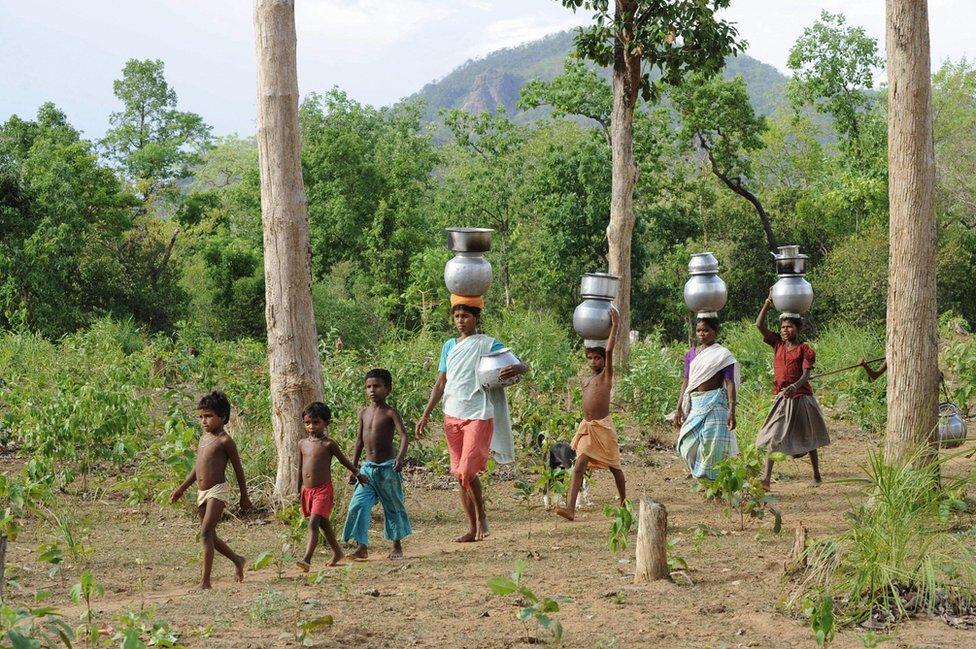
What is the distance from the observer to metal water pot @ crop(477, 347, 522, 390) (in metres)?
6.95

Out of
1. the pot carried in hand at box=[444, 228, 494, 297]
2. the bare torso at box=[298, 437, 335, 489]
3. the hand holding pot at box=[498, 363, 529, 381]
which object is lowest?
the bare torso at box=[298, 437, 335, 489]

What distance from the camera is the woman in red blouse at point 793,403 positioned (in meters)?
8.45

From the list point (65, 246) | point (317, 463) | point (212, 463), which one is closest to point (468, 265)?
point (317, 463)

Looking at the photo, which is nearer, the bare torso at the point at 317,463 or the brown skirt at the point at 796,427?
the bare torso at the point at 317,463

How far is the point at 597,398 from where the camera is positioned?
24.3 feet

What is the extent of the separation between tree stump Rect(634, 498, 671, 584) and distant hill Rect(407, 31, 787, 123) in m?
118

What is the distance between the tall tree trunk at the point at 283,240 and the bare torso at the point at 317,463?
→ 1107 millimetres

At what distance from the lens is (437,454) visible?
9.21 m

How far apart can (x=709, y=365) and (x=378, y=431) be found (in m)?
2.43

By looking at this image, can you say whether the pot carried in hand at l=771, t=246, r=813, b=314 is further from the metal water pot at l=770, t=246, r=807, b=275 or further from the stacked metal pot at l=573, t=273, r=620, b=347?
the stacked metal pot at l=573, t=273, r=620, b=347

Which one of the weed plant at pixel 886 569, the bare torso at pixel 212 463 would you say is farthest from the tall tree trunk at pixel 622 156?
the weed plant at pixel 886 569

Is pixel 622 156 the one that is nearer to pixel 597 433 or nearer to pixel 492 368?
pixel 597 433

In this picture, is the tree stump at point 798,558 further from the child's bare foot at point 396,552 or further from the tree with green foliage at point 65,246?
the tree with green foliage at point 65,246

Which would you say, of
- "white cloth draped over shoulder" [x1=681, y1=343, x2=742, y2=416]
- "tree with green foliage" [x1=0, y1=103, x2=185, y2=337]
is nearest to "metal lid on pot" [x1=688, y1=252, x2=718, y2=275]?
"white cloth draped over shoulder" [x1=681, y1=343, x2=742, y2=416]
